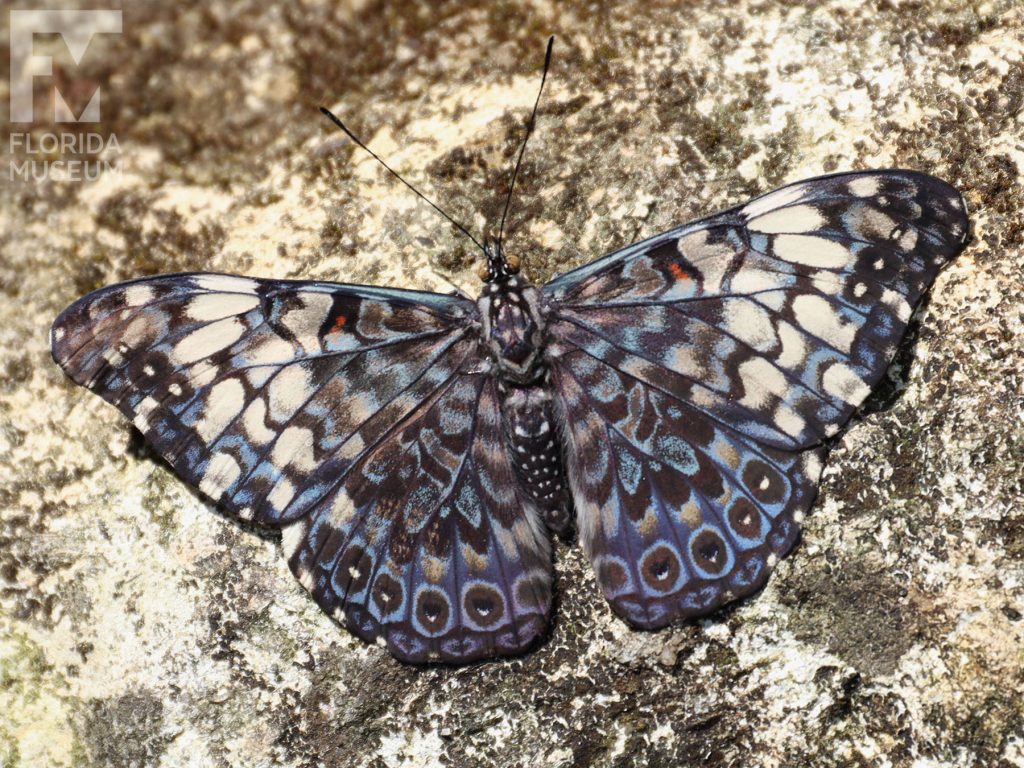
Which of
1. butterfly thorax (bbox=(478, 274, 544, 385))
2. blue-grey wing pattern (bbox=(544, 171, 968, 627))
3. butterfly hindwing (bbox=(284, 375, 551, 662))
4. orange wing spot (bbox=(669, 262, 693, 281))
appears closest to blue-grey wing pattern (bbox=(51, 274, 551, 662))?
butterfly hindwing (bbox=(284, 375, 551, 662))

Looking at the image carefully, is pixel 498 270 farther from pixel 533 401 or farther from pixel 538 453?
pixel 538 453

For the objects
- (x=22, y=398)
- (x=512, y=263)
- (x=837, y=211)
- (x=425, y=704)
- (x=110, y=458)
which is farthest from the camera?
(x=22, y=398)

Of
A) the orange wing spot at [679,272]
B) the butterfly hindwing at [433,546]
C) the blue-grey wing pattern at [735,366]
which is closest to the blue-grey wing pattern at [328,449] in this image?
the butterfly hindwing at [433,546]

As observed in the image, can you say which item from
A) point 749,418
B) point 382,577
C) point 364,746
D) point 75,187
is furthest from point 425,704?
point 75,187

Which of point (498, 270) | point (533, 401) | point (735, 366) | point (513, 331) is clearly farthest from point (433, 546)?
point (735, 366)

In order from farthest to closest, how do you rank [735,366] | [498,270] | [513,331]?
1. [498,270]
2. [513,331]
3. [735,366]

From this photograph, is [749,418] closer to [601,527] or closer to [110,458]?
[601,527]
